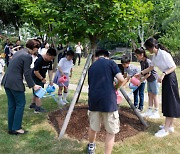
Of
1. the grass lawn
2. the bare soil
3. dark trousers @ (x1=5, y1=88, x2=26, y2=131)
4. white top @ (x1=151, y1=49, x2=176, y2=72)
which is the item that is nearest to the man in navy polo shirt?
the grass lawn

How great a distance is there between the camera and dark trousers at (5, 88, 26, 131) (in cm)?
526

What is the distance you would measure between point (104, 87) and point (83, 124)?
1989 millimetres

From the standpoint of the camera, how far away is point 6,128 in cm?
582

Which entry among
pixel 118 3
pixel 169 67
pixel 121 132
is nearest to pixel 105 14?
pixel 118 3

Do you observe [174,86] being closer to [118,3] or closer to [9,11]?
[118,3]

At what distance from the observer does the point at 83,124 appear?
5.89 m

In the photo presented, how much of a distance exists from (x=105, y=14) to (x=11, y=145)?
291cm

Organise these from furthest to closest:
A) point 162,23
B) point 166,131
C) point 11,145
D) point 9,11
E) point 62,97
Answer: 1. point 162,23
2. point 9,11
3. point 62,97
4. point 166,131
5. point 11,145

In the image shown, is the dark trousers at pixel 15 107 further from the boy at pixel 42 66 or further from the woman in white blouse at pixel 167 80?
the woman in white blouse at pixel 167 80

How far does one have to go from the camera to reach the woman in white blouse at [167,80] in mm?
5184

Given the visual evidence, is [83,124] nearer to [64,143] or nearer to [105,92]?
[64,143]

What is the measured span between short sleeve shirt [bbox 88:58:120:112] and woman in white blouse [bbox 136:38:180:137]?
1416 millimetres

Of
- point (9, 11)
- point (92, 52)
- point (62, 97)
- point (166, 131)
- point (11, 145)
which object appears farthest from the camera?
point (9, 11)

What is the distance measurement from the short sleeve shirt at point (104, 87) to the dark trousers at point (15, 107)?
172 centimetres
